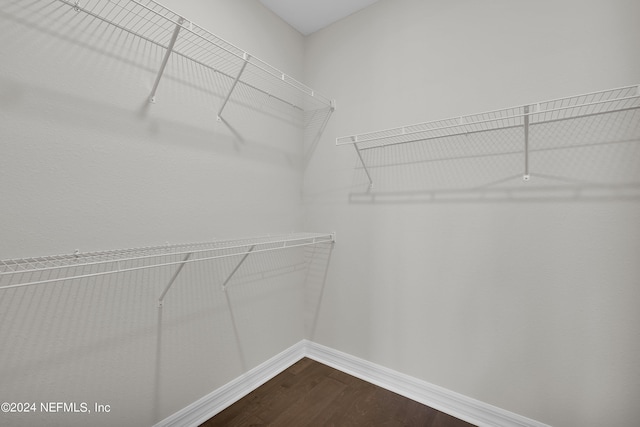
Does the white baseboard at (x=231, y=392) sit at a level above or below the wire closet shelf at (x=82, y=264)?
below

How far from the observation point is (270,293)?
75.4 inches

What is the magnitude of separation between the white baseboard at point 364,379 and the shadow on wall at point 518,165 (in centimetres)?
106

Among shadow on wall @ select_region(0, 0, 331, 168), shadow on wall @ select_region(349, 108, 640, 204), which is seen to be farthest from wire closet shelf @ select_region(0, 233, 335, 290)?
shadow on wall @ select_region(349, 108, 640, 204)

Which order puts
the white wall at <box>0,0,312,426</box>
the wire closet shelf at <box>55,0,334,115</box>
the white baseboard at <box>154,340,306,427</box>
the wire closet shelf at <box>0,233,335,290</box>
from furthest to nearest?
the white baseboard at <box>154,340,306,427</box>, the wire closet shelf at <box>55,0,334,115</box>, the white wall at <box>0,0,312,426</box>, the wire closet shelf at <box>0,233,335,290</box>

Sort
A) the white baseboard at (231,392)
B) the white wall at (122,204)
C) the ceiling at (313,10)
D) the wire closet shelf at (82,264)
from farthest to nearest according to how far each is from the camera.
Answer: the ceiling at (313,10) < the white baseboard at (231,392) < the white wall at (122,204) < the wire closet shelf at (82,264)

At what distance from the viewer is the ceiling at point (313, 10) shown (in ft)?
6.19

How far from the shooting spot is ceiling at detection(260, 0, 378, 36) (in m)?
1.89

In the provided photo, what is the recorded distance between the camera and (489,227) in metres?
1.46

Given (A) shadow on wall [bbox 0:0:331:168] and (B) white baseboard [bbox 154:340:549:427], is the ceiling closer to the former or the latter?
(A) shadow on wall [bbox 0:0:331:168]

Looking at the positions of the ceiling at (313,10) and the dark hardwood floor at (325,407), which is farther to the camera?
the ceiling at (313,10)

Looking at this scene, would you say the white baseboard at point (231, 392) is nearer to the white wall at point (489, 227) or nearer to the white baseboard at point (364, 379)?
the white baseboard at point (364, 379)

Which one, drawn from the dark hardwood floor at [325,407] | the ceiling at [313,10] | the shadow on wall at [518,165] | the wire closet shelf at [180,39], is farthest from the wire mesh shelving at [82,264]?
the ceiling at [313,10]

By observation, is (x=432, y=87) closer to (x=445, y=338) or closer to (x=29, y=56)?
(x=445, y=338)

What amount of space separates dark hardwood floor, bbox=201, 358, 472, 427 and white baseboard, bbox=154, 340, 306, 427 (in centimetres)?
4
